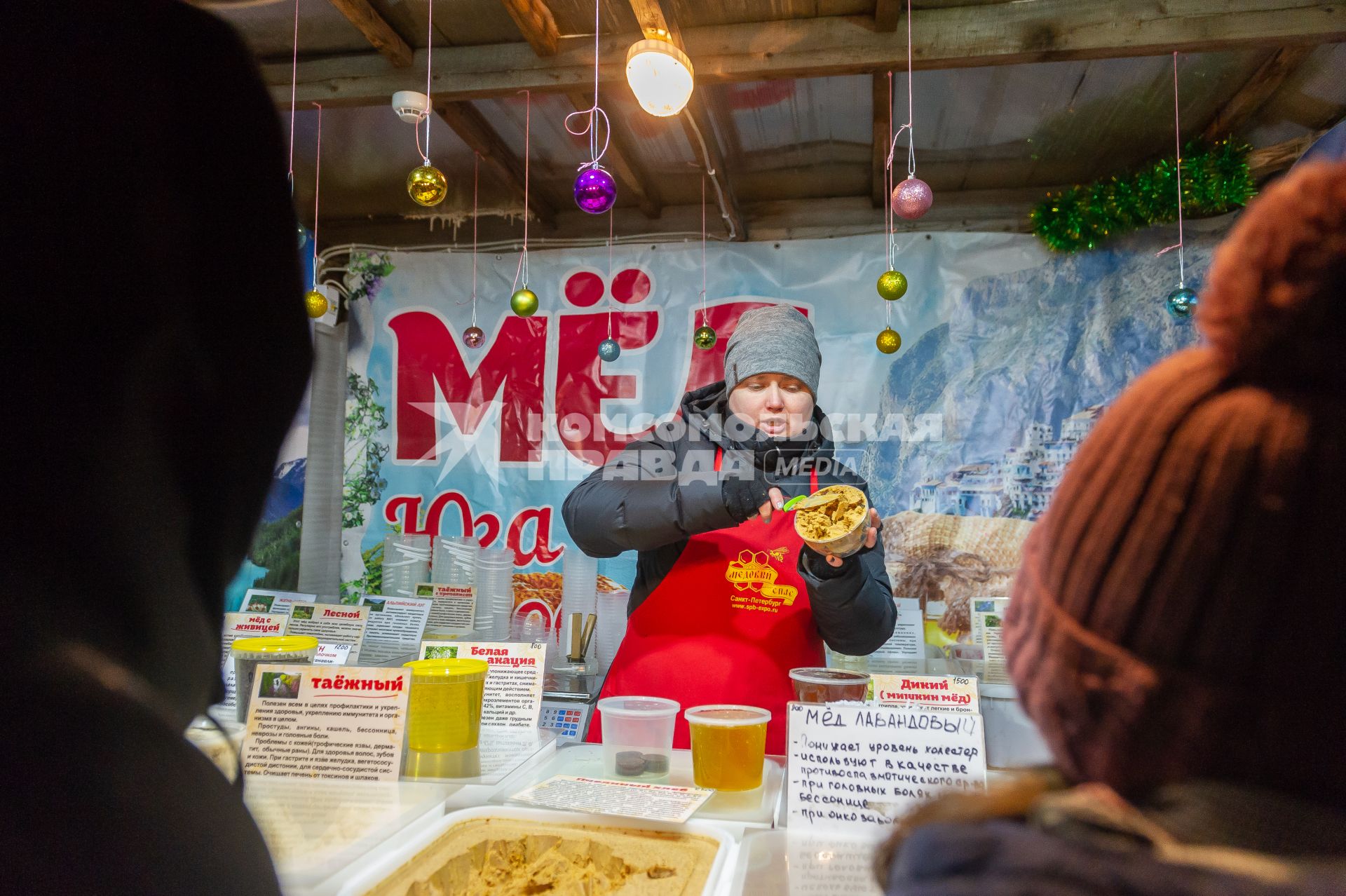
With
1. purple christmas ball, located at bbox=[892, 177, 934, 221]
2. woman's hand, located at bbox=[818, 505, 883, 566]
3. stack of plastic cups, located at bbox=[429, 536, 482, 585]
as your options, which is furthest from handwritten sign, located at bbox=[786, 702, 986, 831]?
stack of plastic cups, located at bbox=[429, 536, 482, 585]

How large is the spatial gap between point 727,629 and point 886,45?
218 cm

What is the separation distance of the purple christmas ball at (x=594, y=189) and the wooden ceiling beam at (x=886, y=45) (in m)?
0.67

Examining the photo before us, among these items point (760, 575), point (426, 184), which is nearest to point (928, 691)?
point (760, 575)

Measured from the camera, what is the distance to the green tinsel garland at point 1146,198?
3357mm

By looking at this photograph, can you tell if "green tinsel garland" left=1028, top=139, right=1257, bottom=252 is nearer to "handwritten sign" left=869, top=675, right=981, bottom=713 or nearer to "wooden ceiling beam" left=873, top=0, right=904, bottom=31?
"wooden ceiling beam" left=873, top=0, right=904, bottom=31

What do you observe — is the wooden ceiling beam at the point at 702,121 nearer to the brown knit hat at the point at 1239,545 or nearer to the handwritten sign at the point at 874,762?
the handwritten sign at the point at 874,762

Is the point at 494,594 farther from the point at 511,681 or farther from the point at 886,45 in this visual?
the point at 886,45

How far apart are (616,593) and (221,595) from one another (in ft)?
10.8

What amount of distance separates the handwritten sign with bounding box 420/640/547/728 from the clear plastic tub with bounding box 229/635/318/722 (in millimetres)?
328

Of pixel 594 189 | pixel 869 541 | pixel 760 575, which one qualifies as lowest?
pixel 760 575

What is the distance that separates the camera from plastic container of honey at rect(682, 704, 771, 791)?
140 centimetres

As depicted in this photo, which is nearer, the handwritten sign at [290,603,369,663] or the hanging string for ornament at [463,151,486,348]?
the handwritten sign at [290,603,369,663]

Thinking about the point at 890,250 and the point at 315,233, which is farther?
the point at 315,233

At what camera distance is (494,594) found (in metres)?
3.89
